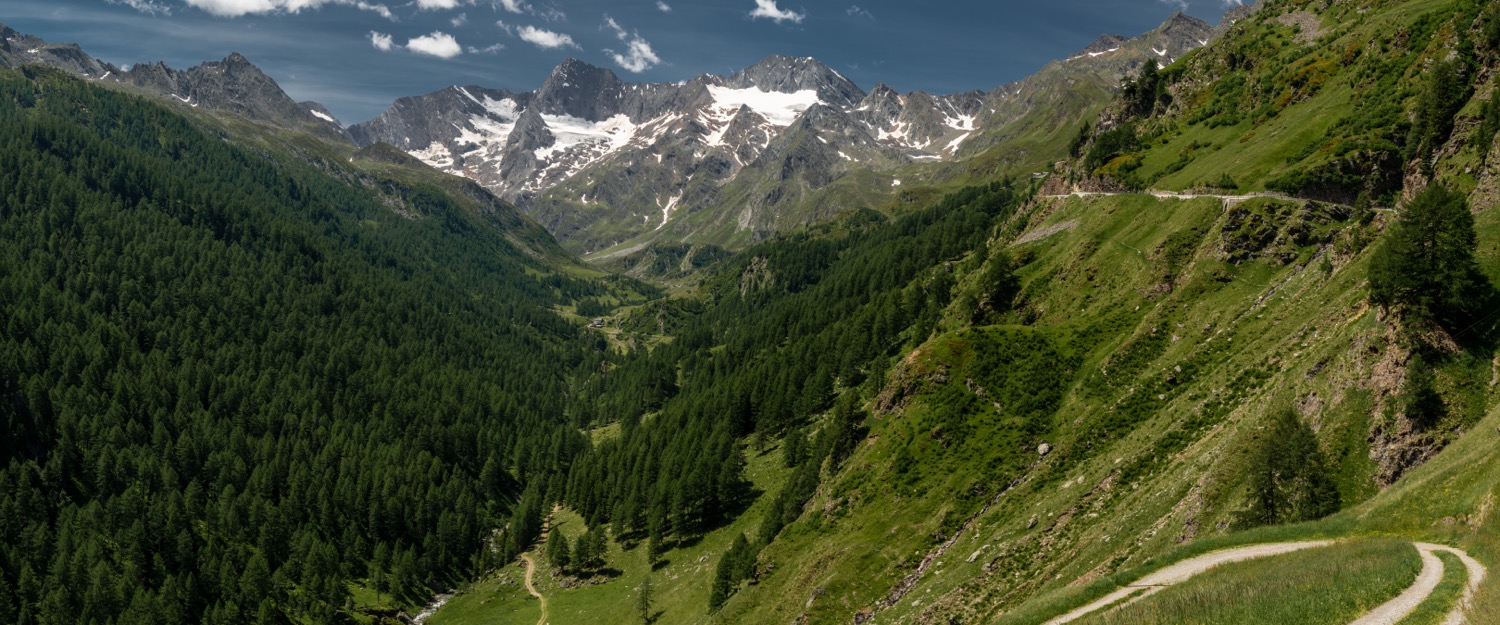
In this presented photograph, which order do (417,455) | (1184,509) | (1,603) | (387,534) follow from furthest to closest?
(417,455), (387,534), (1,603), (1184,509)

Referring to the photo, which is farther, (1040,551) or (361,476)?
(361,476)

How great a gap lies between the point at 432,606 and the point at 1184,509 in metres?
130

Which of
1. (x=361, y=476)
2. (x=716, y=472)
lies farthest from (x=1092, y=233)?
(x=361, y=476)

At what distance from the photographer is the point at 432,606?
437 ft

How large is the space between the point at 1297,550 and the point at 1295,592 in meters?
10.1

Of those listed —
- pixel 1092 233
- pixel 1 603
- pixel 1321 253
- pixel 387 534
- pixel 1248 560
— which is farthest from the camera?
pixel 387 534

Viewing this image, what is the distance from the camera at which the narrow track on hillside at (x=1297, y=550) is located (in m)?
22.5

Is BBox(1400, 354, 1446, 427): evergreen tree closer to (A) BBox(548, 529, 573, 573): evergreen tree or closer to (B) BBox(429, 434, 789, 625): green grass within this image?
(B) BBox(429, 434, 789, 625): green grass

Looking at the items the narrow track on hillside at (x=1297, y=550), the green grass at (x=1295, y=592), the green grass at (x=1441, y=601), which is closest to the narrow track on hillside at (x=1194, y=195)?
the narrow track on hillside at (x=1297, y=550)

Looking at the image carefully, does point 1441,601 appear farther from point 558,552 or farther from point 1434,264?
point 558,552

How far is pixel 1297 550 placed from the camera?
32812mm

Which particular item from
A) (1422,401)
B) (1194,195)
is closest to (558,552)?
(1422,401)

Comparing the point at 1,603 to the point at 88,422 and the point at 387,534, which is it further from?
the point at 88,422

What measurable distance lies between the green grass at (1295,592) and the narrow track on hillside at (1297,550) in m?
0.40
